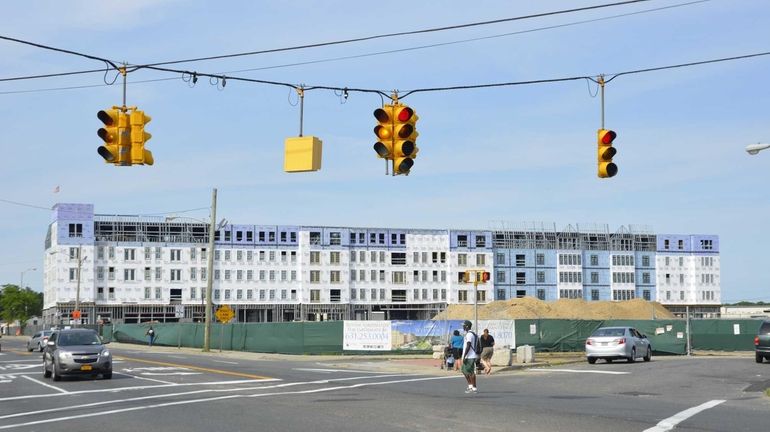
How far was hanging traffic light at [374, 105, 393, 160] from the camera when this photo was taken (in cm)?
1853

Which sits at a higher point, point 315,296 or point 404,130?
point 404,130

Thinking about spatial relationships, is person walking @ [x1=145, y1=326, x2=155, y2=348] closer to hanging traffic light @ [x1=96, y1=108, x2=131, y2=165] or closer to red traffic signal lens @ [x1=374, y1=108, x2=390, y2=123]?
hanging traffic light @ [x1=96, y1=108, x2=131, y2=165]

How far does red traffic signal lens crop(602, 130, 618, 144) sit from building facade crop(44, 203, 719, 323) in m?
103

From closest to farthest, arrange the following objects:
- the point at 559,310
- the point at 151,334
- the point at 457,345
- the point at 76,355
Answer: the point at 76,355, the point at 457,345, the point at 151,334, the point at 559,310

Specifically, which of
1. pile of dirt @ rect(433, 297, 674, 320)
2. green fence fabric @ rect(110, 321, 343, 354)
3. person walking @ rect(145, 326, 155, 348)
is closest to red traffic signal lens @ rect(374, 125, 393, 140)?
green fence fabric @ rect(110, 321, 343, 354)

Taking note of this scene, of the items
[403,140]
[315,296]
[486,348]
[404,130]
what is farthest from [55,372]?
[315,296]

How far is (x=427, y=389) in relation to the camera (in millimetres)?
25109

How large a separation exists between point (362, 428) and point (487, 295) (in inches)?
4553

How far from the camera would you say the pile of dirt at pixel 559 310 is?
83.5 m

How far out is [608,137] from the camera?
63.1ft

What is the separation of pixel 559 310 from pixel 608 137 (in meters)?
68.9

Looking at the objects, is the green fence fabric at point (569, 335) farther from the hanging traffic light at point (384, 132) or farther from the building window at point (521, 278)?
the building window at point (521, 278)

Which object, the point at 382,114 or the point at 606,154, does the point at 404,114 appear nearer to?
the point at 382,114

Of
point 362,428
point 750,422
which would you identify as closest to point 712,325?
point 750,422
